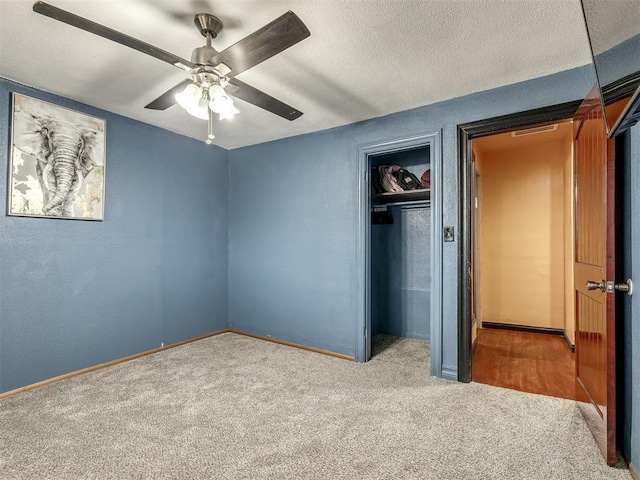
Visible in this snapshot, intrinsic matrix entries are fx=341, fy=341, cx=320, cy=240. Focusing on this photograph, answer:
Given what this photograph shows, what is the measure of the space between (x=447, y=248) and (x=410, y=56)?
1548mm

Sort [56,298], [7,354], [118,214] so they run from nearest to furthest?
[7,354]
[56,298]
[118,214]

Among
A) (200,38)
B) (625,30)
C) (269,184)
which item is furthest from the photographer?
(269,184)

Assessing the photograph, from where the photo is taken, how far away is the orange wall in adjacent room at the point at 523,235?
4.47 metres

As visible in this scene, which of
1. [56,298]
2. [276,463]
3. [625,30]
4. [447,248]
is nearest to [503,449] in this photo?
[276,463]

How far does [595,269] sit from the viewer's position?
2035 mm

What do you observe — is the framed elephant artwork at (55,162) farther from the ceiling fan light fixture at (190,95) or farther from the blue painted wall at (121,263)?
the ceiling fan light fixture at (190,95)

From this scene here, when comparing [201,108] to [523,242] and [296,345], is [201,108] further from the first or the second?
[523,242]

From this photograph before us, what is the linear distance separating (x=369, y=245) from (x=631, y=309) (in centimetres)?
205

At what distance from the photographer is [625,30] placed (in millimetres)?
915

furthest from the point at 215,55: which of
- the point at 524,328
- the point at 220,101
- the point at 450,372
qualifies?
the point at 524,328

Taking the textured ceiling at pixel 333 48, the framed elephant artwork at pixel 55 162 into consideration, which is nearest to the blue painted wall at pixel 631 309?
the textured ceiling at pixel 333 48

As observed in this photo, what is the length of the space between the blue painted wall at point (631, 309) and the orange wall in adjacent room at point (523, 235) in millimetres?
2863

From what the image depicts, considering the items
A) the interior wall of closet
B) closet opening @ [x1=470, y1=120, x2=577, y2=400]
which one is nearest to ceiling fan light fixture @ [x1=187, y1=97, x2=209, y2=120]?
the interior wall of closet

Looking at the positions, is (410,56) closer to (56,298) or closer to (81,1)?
(81,1)
